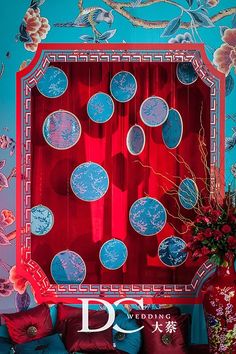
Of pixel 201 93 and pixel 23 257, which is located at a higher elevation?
pixel 201 93

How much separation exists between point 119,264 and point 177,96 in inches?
47.3

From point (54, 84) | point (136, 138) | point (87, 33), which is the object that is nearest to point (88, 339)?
point (136, 138)

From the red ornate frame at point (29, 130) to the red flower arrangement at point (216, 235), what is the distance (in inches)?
17.4

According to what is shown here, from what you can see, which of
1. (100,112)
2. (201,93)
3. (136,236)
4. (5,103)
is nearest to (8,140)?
(5,103)

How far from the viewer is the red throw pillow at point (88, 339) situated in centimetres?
402

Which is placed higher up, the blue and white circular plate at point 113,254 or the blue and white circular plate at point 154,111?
the blue and white circular plate at point 154,111

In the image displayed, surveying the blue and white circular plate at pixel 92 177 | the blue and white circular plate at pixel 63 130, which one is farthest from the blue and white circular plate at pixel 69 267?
the blue and white circular plate at pixel 63 130

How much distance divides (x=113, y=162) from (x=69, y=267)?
2.53ft

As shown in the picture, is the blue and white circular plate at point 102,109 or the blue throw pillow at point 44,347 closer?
the blue throw pillow at point 44,347

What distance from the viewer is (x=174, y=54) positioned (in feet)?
14.2

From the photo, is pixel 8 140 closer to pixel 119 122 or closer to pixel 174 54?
pixel 119 122

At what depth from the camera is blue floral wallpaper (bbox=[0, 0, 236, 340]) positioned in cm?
434

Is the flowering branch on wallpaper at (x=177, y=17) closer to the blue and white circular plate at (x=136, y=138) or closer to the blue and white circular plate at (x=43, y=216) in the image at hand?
the blue and white circular plate at (x=136, y=138)

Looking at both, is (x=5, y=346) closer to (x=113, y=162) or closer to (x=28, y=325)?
(x=28, y=325)
